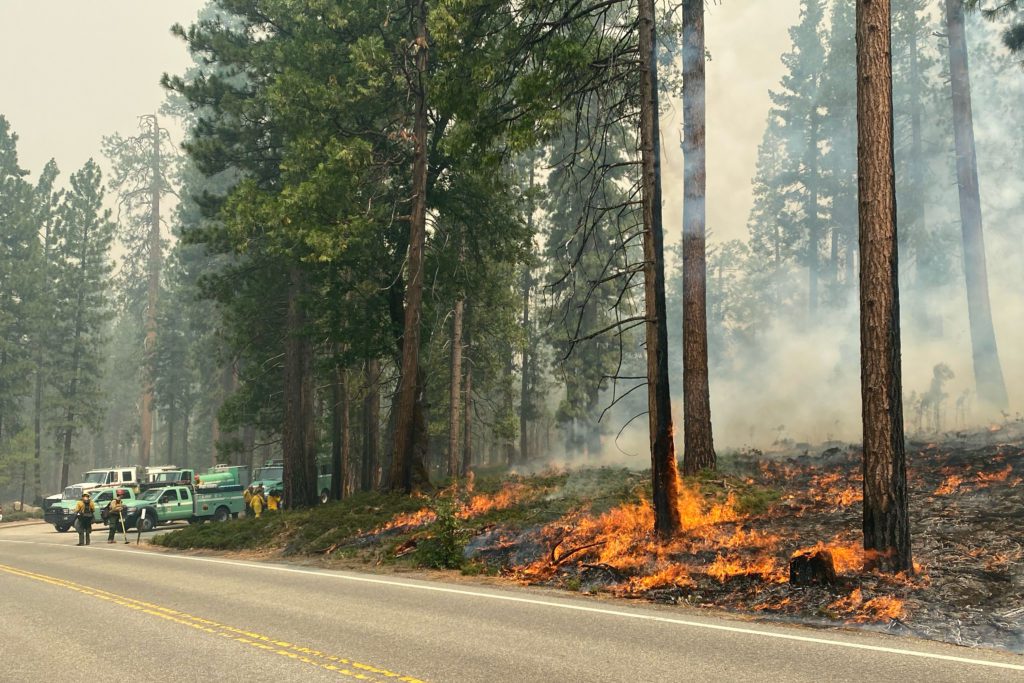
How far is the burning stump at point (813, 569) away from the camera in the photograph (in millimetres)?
10445

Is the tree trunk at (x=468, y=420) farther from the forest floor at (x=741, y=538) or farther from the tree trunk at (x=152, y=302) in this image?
the tree trunk at (x=152, y=302)

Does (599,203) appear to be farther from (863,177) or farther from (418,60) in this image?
(863,177)

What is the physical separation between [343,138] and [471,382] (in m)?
21.3

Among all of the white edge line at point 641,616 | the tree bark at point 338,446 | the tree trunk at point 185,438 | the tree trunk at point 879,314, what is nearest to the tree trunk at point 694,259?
the tree trunk at point 879,314

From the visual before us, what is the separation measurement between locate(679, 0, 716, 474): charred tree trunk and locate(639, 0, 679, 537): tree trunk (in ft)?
9.32

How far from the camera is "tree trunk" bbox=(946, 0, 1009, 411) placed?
27328 millimetres

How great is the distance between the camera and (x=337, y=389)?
36.4 metres

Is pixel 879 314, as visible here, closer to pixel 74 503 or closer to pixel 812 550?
pixel 812 550

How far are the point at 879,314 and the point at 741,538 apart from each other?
409 cm

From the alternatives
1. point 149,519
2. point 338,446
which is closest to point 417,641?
point 338,446

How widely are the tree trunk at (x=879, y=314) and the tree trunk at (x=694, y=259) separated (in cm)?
577

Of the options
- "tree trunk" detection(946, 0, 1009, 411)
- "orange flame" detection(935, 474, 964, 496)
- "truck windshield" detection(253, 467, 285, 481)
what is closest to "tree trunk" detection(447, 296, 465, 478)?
"truck windshield" detection(253, 467, 285, 481)

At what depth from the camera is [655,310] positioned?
14320mm

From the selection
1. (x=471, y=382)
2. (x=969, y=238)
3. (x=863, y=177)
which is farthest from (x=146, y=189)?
(x=863, y=177)
